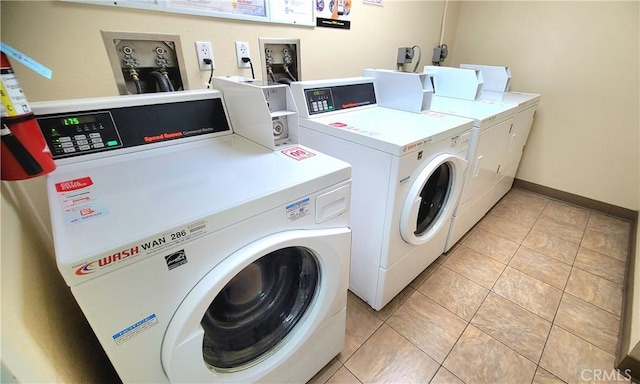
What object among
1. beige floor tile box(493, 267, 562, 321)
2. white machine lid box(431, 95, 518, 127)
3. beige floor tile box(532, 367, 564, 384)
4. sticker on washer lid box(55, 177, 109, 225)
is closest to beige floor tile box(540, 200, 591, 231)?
beige floor tile box(493, 267, 562, 321)

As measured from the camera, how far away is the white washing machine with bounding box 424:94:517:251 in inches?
61.5

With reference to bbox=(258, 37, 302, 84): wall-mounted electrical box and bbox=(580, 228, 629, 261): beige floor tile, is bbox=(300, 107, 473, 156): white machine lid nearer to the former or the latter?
bbox=(258, 37, 302, 84): wall-mounted electrical box

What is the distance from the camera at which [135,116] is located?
91 centimetres

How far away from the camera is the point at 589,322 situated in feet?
4.69

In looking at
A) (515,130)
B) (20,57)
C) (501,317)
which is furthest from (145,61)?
(515,130)

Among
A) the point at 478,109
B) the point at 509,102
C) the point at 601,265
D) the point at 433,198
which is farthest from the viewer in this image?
the point at 509,102

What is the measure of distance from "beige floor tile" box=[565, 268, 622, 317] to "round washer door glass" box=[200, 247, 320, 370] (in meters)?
1.65

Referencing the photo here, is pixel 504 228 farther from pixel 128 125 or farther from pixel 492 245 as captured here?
pixel 128 125

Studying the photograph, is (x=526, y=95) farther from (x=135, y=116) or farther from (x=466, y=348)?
(x=135, y=116)

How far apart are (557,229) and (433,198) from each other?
1.37 m

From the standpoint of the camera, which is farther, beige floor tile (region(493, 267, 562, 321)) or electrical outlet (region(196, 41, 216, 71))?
beige floor tile (region(493, 267, 562, 321))

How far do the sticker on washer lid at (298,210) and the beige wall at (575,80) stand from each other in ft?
8.83

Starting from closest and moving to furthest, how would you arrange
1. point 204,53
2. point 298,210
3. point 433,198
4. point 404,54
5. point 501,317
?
point 298,210, point 204,53, point 501,317, point 433,198, point 404,54

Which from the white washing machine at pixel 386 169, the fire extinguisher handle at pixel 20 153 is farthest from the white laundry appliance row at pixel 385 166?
the fire extinguisher handle at pixel 20 153
